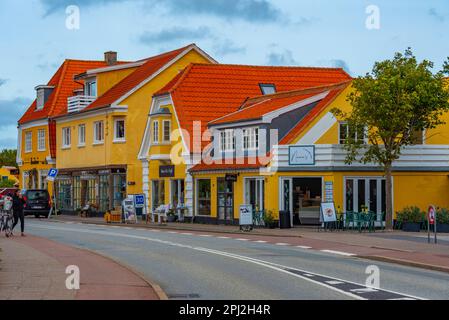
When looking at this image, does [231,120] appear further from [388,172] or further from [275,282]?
[275,282]

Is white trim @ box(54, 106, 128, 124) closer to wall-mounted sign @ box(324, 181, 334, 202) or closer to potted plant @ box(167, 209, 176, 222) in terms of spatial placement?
potted plant @ box(167, 209, 176, 222)

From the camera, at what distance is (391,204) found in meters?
39.2

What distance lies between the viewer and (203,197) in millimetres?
48000

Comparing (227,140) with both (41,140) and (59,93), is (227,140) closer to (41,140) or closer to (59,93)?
(59,93)

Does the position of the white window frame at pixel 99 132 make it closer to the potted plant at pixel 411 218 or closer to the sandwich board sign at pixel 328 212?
the sandwich board sign at pixel 328 212

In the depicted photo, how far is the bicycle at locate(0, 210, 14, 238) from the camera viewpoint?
3418cm

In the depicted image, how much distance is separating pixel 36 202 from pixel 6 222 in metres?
25.4

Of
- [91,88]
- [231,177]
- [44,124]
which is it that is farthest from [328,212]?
[44,124]

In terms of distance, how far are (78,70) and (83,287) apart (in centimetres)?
5710

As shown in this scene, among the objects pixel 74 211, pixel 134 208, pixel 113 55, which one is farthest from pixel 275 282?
pixel 113 55

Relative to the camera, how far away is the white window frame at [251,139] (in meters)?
44.2

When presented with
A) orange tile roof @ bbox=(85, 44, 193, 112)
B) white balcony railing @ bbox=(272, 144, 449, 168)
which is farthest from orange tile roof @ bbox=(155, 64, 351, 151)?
white balcony railing @ bbox=(272, 144, 449, 168)

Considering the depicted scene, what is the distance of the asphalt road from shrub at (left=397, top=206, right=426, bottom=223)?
10.0 m

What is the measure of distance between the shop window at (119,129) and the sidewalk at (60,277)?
32.3 m
